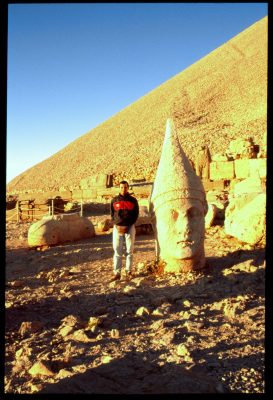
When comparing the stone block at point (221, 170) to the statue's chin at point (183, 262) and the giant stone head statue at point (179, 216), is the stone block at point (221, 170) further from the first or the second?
the statue's chin at point (183, 262)

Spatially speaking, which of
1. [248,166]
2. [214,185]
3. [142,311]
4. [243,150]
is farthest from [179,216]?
[243,150]

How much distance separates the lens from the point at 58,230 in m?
9.47

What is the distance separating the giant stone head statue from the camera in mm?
5965

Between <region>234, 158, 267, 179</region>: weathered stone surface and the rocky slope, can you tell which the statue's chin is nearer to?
<region>234, 158, 267, 179</region>: weathered stone surface

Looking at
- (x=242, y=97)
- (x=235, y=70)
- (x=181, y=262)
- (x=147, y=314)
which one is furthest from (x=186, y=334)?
(x=235, y=70)

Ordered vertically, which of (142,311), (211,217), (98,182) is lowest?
(142,311)

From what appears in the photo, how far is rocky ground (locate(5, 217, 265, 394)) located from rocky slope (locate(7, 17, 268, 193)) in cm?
3941

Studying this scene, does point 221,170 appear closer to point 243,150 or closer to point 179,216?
point 243,150

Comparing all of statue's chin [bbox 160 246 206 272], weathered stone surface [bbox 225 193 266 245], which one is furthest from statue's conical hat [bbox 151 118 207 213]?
weathered stone surface [bbox 225 193 266 245]

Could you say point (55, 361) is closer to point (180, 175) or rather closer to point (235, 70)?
point (180, 175)

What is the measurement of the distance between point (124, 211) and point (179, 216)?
2.84ft

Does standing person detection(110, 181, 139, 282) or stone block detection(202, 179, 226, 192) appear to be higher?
stone block detection(202, 179, 226, 192)

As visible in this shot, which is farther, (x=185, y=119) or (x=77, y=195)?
(x=185, y=119)

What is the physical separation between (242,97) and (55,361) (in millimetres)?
70711
